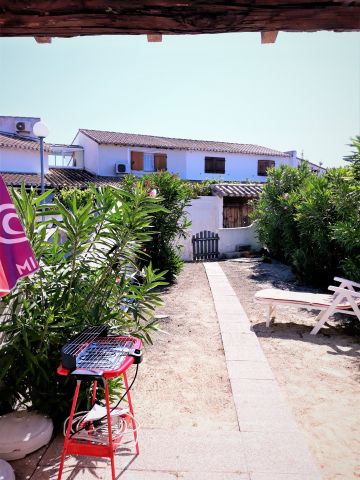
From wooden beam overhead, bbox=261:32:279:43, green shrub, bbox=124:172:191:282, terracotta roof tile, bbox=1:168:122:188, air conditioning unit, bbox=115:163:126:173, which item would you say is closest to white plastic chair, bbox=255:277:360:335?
green shrub, bbox=124:172:191:282

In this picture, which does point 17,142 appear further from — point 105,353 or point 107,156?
point 105,353

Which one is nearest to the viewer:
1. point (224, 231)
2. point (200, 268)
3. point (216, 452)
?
point (216, 452)

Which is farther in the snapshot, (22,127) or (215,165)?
(215,165)

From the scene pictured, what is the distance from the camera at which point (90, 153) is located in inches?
1029

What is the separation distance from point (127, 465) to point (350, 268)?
567cm

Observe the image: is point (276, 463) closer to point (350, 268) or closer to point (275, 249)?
point (350, 268)

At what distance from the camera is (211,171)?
29141 millimetres

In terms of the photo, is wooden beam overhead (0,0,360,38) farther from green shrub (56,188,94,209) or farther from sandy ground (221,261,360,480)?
sandy ground (221,261,360,480)

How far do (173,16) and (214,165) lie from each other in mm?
27967

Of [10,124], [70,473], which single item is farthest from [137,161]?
[70,473]

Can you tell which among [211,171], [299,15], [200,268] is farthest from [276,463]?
[211,171]

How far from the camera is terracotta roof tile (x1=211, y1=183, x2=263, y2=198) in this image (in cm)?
1695

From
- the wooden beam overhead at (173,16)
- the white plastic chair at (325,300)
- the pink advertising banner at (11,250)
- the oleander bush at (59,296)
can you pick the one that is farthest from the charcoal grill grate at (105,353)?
the white plastic chair at (325,300)

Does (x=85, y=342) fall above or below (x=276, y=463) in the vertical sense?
above
